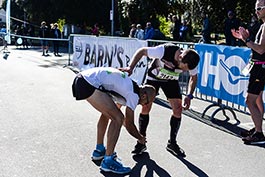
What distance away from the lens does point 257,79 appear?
18.5 ft

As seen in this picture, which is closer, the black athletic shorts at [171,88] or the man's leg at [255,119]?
the black athletic shorts at [171,88]

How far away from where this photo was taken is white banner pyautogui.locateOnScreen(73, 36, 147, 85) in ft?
33.6

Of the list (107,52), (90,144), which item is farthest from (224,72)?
(107,52)

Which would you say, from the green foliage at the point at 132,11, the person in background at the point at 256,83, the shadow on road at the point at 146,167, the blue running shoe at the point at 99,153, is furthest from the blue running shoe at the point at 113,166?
the green foliage at the point at 132,11

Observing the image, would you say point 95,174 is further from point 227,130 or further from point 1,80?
point 1,80

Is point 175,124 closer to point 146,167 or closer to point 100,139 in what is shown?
point 146,167

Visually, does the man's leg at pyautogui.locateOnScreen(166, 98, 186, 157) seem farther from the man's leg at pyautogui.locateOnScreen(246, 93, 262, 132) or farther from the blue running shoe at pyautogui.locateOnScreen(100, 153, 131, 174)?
the man's leg at pyautogui.locateOnScreen(246, 93, 262, 132)

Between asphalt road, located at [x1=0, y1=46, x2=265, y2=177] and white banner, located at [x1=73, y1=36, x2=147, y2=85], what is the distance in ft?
6.16

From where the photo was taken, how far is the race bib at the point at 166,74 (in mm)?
5098

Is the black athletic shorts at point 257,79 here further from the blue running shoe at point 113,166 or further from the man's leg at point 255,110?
the blue running shoe at point 113,166

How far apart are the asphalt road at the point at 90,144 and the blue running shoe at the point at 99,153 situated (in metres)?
0.13

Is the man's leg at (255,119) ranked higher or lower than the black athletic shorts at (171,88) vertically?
lower

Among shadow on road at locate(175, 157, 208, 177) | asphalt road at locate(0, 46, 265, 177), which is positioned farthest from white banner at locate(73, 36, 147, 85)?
shadow on road at locate(175, 157, 208, 177)

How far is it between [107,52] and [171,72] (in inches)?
268
